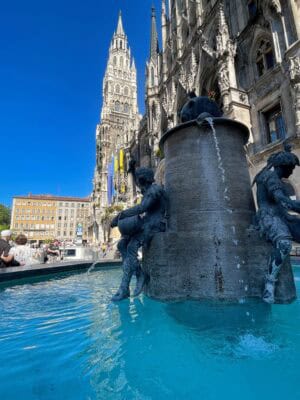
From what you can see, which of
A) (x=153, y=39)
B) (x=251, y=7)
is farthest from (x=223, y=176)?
(x=153, y=39)

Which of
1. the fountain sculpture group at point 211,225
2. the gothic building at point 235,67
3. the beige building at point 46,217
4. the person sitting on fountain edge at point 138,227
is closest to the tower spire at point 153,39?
the gothic building at point 235,67

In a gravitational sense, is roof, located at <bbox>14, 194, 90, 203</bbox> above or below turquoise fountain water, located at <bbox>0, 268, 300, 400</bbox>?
above

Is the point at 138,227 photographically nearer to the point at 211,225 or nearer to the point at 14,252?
the point at 211,225

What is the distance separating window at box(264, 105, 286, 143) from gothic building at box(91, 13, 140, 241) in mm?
24866

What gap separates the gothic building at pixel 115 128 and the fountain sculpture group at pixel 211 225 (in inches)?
1300

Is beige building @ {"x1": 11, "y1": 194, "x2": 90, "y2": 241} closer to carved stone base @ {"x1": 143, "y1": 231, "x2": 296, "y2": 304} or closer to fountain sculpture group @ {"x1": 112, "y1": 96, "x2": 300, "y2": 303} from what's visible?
fountain sculpture group @ {"x1": 112, "y1": 96, "x2": 300, "y2": 303}

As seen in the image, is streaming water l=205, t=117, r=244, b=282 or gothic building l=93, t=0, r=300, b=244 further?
gothic building l=93, t=0, r=300, b=244

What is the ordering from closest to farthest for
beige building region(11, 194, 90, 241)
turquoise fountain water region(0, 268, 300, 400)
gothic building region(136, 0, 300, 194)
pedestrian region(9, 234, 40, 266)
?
1. turquoise fountain water region(0, 268, 300, 400)
2. pedestrian region(9, 234, 40, 266)
3. gothic building region(136, 0, 300, 194)
4. beige building region(11, 194, 90, 241)

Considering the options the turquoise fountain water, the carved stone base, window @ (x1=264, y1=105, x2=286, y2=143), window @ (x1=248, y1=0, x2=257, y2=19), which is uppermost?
window @ (x1=248, y1=0, x2=257, y2=19)

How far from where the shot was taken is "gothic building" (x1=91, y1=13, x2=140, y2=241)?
4191cm

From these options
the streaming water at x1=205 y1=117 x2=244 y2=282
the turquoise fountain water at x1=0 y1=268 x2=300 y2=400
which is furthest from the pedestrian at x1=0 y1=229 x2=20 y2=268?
the streaming water at x1=205 y1=117 x2=244 y2=282

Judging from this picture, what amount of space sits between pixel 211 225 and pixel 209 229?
0.08m

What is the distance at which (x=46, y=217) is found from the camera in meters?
82.6

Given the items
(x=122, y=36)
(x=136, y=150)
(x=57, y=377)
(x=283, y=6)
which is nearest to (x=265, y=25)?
(x=283, y=6)
